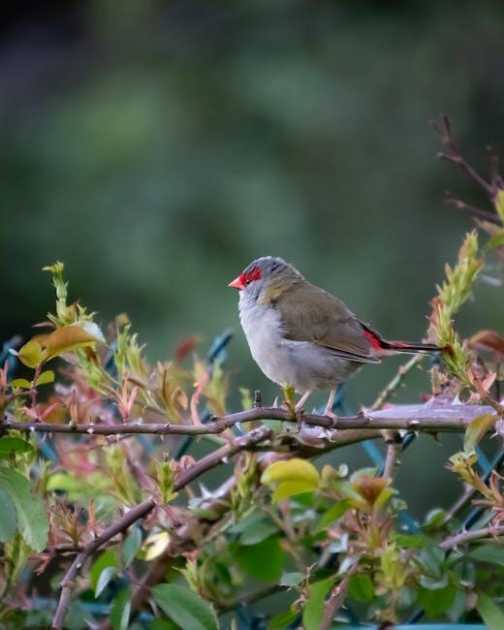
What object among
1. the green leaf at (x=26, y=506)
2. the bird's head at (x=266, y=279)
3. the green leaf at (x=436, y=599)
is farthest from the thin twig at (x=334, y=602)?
the bird's head at (x=266, y=279)

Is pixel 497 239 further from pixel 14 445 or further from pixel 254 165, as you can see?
pixel 254 165

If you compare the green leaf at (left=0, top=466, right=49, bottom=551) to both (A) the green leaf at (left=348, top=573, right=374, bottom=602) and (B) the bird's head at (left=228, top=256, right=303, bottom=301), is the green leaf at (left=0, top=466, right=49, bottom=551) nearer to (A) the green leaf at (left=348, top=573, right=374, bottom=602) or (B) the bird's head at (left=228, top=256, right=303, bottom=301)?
(A) the green leaf at (left=348, top=573, right=374, bottom=602)

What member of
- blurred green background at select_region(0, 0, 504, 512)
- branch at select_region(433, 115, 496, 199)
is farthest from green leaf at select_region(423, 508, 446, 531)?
blurred green background at select_region(0, 0, 504, 512)

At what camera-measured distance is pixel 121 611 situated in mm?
1665

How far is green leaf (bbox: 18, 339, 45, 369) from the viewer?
1.47 metres

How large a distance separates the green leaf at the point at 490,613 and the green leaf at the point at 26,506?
1.89 feet

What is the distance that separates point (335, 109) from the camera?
7895 millimetres

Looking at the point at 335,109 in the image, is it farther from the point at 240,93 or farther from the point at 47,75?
the point at 47,75

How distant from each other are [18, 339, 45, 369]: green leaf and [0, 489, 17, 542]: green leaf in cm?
17

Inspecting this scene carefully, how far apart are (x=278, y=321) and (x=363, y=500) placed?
1.24m

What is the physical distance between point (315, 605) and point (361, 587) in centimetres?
14

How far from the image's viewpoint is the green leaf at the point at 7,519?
4.87ft

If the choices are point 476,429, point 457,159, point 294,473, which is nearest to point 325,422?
point 294,473

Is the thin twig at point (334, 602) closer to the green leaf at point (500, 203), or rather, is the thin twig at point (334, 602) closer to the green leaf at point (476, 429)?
→ the green leaf at point (476, 429)
